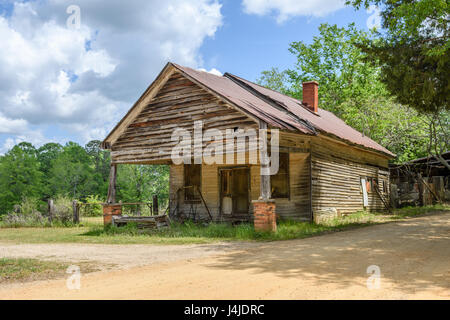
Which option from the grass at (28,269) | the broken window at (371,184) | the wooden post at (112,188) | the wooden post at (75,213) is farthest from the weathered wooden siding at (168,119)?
the broken window at (371,184)

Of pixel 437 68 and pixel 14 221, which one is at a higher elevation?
pixel 437 68

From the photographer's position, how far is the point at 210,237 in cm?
1205

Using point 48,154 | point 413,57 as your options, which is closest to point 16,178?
point 48,154

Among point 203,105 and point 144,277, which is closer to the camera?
point 144,277

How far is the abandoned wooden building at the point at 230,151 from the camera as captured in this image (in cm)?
1396

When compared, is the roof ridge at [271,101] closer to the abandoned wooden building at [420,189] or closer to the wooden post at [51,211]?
the wooden post at [51,211]

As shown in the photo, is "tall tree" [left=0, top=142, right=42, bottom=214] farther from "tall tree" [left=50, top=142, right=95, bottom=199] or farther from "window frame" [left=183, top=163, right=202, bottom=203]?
"window frame" [left=183, top=163, right=202, bottom=203]

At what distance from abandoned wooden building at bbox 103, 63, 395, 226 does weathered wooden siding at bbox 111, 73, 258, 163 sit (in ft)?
0.13

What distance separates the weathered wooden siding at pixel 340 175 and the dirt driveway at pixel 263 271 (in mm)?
5488

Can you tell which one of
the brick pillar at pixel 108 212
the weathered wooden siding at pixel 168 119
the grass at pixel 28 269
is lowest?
the grass at pixel 28 269

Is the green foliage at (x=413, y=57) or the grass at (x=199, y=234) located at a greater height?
the green foliage at (x=413, y=57)

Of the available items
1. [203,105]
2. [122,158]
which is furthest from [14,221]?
[203,105]

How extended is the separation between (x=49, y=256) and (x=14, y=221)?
1268 cm
